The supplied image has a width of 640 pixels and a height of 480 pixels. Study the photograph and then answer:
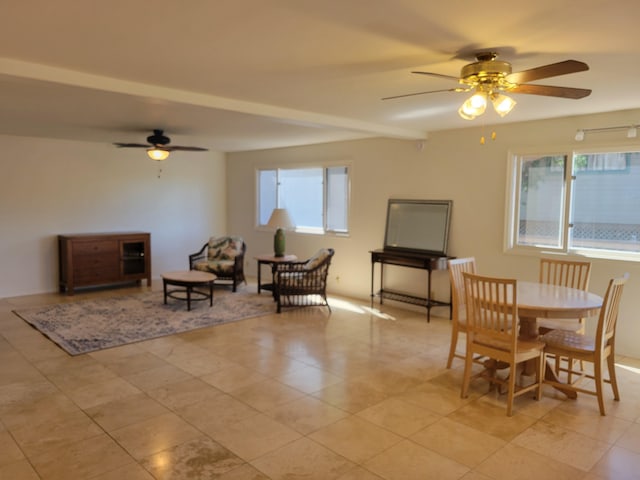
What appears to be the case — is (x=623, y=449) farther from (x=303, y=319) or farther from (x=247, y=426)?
(x=303, y=319)

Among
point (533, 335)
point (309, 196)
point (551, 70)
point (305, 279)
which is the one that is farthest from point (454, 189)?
point (551, 70)

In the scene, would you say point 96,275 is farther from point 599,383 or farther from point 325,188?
point 599,383

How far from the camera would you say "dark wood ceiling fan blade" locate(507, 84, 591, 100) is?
103 inches

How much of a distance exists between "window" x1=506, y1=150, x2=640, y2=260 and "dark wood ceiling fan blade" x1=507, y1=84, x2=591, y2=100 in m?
2.34

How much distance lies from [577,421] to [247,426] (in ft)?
7.33

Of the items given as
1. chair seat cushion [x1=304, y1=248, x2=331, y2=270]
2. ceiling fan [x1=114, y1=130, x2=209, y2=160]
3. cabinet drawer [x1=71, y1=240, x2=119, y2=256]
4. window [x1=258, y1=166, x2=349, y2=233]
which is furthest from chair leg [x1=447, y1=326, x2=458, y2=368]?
cabinet drawer [x1=71, y1=240, x2=119, y2=256]

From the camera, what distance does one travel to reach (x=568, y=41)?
100 inches

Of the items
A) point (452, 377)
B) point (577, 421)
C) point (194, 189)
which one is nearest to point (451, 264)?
point (452, 377)

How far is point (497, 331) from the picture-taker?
338cm

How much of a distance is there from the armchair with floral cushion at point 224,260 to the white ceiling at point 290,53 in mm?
2858

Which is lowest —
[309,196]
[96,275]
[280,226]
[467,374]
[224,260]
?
[467,374]

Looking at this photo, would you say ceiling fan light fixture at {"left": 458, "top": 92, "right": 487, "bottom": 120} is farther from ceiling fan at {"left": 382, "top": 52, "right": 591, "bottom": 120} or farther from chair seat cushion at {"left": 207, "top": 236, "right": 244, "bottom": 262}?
chair seat cushion at {"left": 207, "top": 236, "right": 244, "bottom": 262}

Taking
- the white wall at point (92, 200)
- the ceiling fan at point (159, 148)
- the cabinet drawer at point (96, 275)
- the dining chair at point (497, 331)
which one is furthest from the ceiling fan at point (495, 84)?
the white wall at point (92, 200)

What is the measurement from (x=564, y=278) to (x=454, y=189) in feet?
5.93
